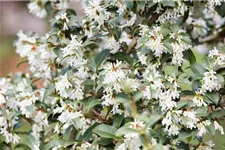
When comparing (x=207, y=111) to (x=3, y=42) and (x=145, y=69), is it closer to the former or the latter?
(x=145, y=69)

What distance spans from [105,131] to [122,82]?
197 mm

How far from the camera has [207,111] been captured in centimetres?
134

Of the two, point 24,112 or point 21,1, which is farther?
point 21,1

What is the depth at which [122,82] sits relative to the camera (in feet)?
4.22

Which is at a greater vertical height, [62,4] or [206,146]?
[62,4]

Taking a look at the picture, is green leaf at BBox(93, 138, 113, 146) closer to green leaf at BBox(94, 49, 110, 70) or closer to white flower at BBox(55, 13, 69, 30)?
green leaf at BBox(94, 49, 110, 70)

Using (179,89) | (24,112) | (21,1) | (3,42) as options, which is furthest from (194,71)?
(21,1)

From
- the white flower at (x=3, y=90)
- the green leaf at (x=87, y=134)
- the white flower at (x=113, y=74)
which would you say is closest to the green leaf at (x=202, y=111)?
the white flower at (x=113, y=74)

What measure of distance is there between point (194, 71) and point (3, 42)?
4607 mm

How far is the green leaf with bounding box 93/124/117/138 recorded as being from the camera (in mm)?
1377

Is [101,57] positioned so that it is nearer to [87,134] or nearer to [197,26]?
[87,134]

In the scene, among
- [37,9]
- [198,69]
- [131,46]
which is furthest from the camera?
[37,9]

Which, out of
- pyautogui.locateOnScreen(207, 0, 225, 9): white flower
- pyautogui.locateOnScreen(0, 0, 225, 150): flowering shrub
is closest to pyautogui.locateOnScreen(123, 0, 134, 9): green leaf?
pyautogui.locateOnScreen(0, 0, 225, 150): flowering shrub

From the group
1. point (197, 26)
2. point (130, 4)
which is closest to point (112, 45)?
point (130, 4)
